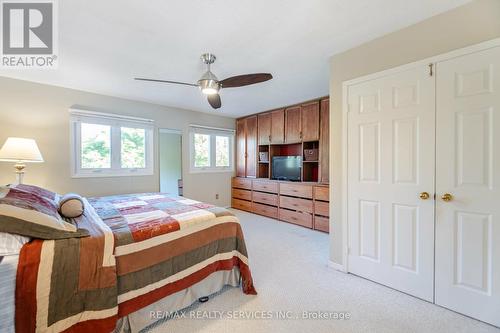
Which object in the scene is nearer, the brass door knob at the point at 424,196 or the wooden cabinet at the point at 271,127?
the brass door knob at the point at 424,196

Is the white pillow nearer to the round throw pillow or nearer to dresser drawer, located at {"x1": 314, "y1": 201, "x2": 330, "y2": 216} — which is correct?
the round throw pillow

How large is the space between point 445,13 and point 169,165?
456 centimetres

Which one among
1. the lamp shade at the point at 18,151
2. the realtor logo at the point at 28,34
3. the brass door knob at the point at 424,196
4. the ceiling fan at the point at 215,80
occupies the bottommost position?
the brass door knob at the point at 424,196

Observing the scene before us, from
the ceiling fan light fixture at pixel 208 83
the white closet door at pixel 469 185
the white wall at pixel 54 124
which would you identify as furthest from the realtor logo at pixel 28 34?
the white closet door at pixel 469 185

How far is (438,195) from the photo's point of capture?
173 cm

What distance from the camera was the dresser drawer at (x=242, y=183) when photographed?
4.99 m

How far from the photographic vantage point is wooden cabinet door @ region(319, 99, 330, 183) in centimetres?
374

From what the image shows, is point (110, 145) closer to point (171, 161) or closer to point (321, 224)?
point (171, 161)

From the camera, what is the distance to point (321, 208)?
3.63 m

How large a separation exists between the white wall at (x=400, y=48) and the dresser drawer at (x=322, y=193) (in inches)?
47.9

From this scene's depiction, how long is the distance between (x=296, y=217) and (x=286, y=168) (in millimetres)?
1008

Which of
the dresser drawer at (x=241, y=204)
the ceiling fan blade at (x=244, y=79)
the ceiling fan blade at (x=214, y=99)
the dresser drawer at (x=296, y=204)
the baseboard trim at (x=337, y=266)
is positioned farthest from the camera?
the dresser drawer at (x=241, y=204)

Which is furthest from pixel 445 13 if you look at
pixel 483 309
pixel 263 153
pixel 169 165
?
pixel 169 165

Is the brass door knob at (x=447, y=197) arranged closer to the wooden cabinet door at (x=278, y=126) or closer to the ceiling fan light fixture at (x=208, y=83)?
the ceiling fan light fixture at (x=208, y=83)
